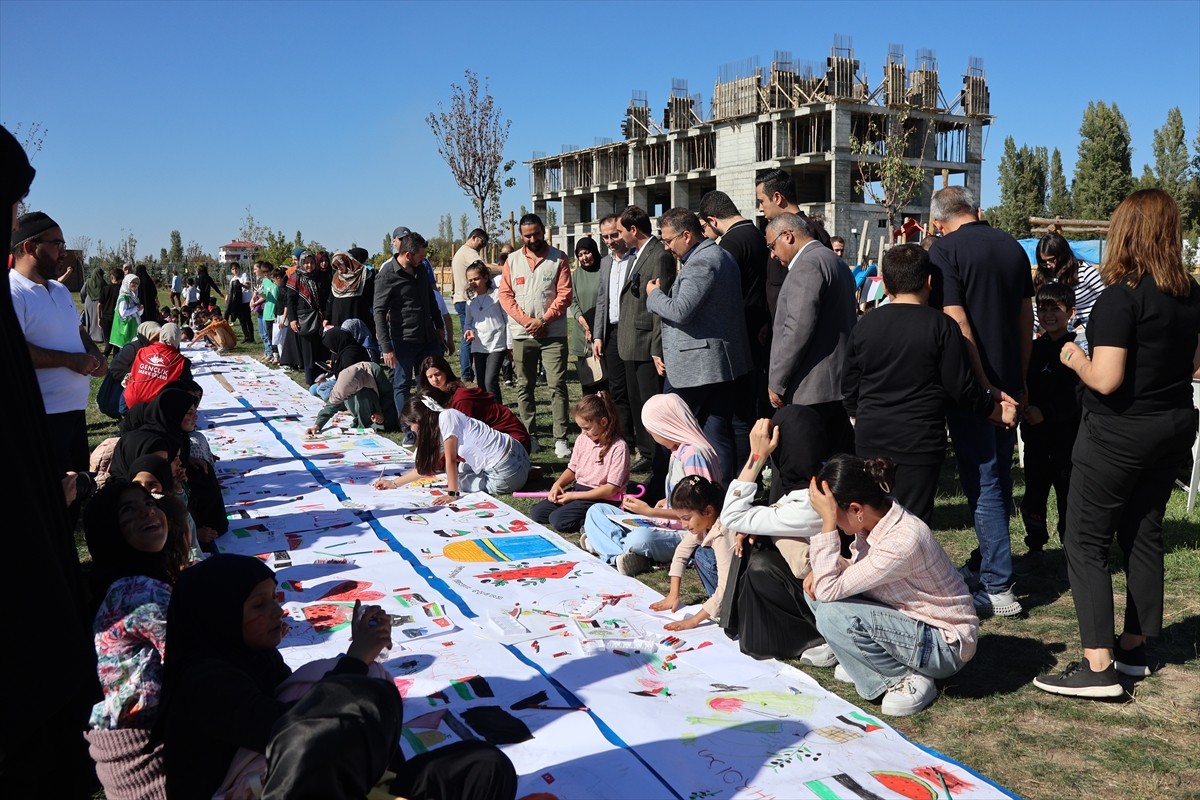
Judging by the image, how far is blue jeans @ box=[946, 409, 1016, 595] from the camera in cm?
444

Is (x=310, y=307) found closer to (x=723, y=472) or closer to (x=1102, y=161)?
(x=723, y=472)

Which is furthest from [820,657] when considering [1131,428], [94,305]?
Answer: [94,305]

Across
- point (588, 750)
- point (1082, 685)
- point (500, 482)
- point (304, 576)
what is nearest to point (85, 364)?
point (304, 576)

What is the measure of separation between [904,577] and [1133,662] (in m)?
1.02

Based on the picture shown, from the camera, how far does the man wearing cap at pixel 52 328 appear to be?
4715 mm

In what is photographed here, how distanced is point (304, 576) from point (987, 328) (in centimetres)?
359

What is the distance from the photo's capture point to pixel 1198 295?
11.1ft

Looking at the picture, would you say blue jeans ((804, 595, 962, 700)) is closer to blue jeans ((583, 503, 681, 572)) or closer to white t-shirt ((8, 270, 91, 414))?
blue jeans ((583, 503, 681, 572))

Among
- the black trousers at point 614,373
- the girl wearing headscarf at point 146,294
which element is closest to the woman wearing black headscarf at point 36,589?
the black trousers at point 614,373

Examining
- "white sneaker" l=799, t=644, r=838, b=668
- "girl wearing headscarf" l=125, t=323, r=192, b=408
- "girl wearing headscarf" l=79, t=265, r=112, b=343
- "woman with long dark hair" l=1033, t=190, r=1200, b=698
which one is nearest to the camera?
"woman with long dark hair" l=1033, t=190, r=1200, b=698

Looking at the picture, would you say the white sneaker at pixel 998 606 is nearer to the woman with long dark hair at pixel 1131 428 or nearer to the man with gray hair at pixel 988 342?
the man with gray hair at pixel 988 342

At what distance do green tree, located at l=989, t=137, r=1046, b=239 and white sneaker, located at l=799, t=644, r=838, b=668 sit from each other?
53235 millimetres

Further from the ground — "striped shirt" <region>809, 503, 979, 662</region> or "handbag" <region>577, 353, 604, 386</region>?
"handbag" <region>577, 353, 604, 386</region>

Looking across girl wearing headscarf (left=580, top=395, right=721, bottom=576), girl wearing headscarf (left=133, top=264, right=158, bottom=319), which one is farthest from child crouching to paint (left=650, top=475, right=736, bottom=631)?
girl wearing headscarf (left=133, top=264, right=158, bottom=319)
